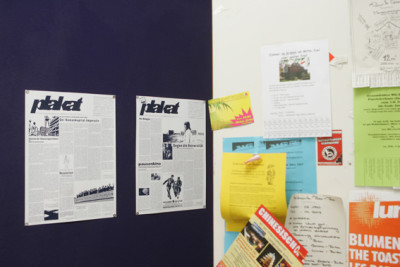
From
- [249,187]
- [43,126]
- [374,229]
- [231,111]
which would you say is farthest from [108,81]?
[374,229]

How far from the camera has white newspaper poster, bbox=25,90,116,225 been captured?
1279mm

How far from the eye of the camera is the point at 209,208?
1.62 m

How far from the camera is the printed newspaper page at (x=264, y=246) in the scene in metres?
0.72

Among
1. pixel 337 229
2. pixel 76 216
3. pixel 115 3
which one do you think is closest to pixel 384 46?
pixel 337 229

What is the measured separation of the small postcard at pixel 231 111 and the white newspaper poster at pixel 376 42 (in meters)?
0.27

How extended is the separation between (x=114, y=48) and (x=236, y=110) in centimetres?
81

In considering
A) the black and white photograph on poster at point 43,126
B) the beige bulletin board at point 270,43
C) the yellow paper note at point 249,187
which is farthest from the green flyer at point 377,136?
the black and white photograph on poster at point 43,126

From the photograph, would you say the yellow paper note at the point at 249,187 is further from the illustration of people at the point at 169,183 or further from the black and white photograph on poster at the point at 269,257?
the illustration of people at the point at 169,183

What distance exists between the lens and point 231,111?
0.88 meters

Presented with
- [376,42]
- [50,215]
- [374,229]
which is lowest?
[50,215]

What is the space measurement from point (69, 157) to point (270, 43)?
965 millimetres

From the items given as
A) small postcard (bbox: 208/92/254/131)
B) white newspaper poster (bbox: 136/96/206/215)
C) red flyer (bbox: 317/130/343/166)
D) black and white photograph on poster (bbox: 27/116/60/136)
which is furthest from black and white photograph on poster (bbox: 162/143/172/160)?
red flyer (bbox: 317/130/343/166)

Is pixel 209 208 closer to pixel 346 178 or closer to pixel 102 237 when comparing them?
pixel 102 237

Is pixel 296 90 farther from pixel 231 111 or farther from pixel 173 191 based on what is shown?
pixel 173 191
